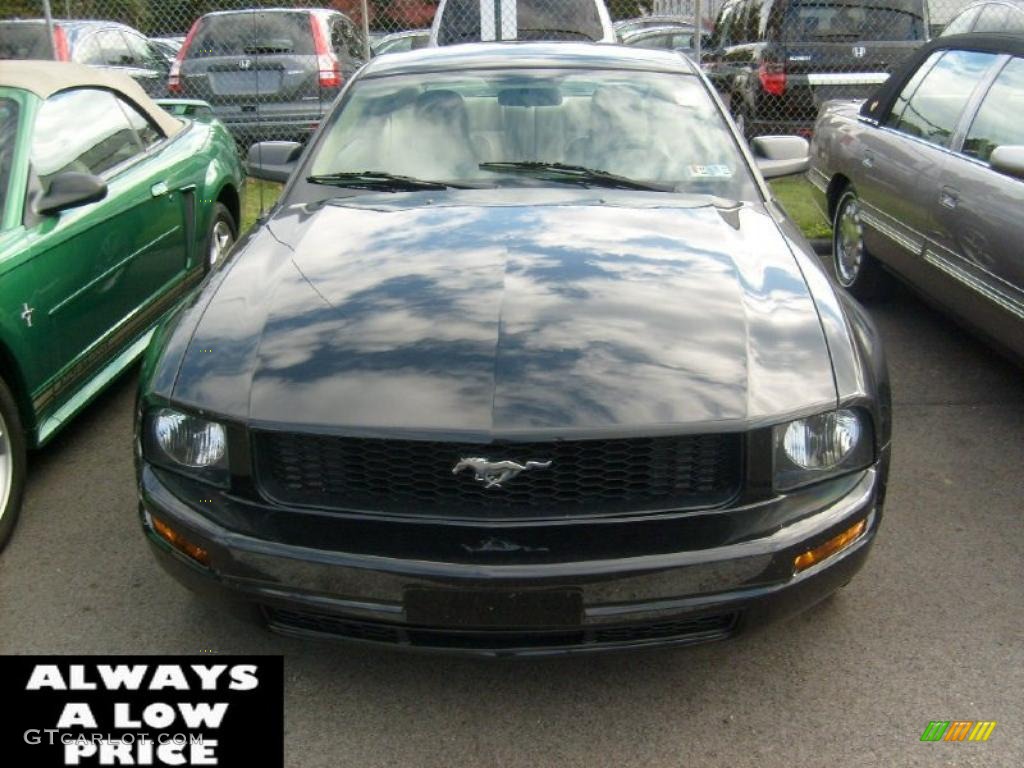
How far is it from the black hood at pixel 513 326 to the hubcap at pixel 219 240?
243 cm

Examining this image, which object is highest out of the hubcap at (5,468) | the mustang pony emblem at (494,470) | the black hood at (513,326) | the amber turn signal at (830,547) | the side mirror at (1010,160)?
the side mirror at (1010,160)

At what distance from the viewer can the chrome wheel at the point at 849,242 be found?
6156 millimetres

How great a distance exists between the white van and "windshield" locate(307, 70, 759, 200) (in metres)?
6.09

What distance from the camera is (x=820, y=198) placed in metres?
6.90

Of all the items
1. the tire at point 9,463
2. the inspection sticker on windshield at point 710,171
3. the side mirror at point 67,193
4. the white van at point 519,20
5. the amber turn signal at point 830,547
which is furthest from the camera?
the white van at point 519,20

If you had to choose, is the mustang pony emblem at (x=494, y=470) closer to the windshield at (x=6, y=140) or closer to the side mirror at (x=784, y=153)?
the windshield at (x=6, y=140)

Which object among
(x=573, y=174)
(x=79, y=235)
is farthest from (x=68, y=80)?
(x=573, y=174)

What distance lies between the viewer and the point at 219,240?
607 cm

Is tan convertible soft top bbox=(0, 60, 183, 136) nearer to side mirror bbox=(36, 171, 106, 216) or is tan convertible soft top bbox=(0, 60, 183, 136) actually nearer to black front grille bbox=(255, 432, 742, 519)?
side mirror bbox=(36, 171, 106, 216)

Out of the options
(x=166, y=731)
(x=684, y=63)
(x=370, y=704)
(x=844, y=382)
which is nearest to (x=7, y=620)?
(x=166, y=731)

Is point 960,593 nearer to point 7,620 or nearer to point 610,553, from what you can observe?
point 610,553

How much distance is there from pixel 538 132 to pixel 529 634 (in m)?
2.16

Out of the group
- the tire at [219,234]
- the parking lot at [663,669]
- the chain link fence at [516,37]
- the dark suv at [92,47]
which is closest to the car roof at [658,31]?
the chain link fence at [516,37]

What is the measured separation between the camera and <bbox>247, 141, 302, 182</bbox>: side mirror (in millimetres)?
4535
